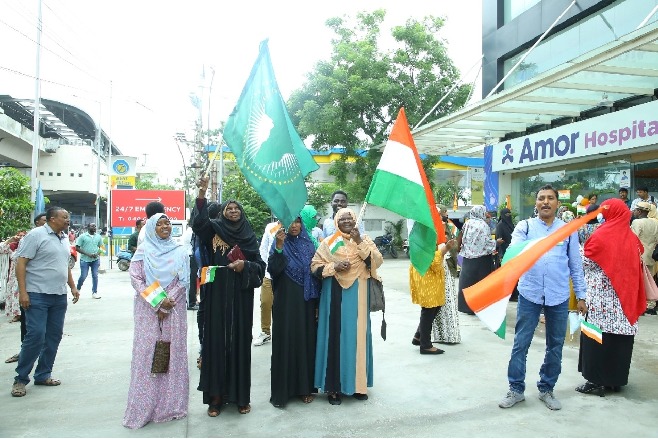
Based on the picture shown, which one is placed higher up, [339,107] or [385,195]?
[339,107]

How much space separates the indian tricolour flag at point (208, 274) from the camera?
3812 millimetres

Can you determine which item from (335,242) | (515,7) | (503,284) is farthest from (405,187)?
(515,7)

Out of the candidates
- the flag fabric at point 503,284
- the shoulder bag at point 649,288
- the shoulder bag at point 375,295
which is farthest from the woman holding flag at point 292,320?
the shoulder bag at point 649,288

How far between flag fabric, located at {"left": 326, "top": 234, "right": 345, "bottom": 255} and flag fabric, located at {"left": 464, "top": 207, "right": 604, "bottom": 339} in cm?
105

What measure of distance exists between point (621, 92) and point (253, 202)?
1507cm

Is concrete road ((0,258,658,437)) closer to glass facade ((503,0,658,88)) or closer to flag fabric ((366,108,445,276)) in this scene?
flag fabric ((366,108,445,276))

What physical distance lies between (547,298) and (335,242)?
1.67m

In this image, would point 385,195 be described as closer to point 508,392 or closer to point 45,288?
point 508,392

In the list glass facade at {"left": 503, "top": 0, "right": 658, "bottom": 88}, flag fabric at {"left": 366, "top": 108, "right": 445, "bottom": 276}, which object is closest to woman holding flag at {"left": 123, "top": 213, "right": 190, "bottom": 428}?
flag fabric at {"left": 366, "top": 108, "right": 445, "bottom": 276}

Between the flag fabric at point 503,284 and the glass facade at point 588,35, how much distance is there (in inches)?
248

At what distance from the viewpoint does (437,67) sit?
1977 cm

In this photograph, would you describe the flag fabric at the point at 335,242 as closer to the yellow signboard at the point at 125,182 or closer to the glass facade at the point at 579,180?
the glass facade at the point at 579,180

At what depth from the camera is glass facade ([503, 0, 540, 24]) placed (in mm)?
12930

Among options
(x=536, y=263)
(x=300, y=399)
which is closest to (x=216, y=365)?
(x=300, y=399)
